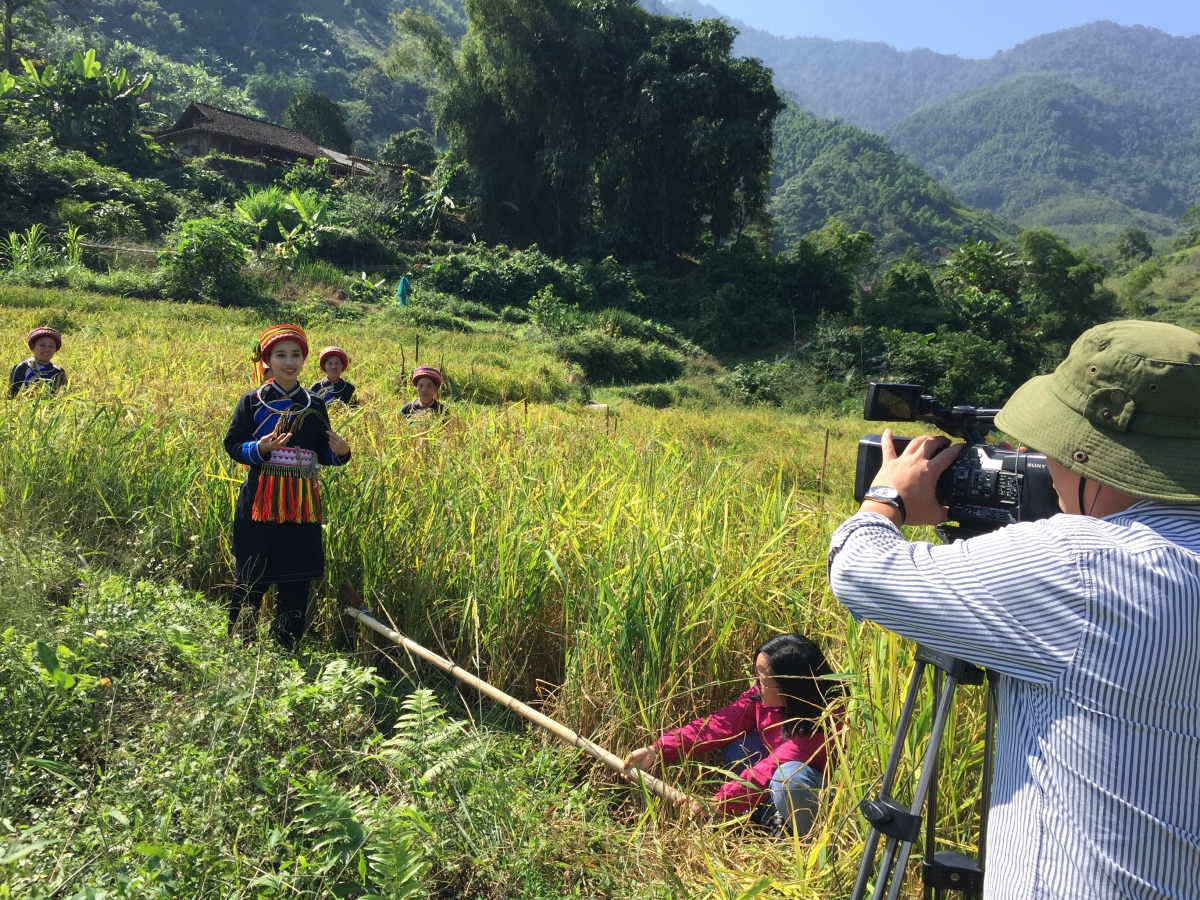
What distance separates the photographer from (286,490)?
2.97m

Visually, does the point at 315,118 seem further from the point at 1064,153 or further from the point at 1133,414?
the point at 1064,153

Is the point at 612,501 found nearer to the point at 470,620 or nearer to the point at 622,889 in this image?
the point at 470,620

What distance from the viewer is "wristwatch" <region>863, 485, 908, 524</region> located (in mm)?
1303

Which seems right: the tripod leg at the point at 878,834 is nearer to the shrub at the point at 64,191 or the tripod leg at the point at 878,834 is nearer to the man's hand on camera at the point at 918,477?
the man's hand on camera at the point at 918,477

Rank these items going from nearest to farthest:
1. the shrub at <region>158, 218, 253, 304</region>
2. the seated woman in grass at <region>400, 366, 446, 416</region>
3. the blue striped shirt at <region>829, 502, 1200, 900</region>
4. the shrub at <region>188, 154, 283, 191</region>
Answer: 1. the blue striped shirt at <region>829, 502, 1200, 900</region>
2. the seated woman in grass at <region>400, 366, 446, 416</region>
3. the shrub at <region>158, 218, 253, 304</region>
4. the shrub at <region>188, 154, 283, 191</region>

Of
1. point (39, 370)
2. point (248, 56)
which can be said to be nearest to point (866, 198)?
point (248, 56)

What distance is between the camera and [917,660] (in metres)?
1.40

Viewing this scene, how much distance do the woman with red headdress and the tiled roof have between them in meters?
33.0

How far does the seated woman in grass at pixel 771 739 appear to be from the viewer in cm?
212

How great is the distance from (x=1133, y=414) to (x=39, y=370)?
5.58 meters

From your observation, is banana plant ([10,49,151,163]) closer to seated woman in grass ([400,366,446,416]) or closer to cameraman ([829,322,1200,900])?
seated woman in grass ([400,366,446,416])

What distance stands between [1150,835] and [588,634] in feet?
5.62

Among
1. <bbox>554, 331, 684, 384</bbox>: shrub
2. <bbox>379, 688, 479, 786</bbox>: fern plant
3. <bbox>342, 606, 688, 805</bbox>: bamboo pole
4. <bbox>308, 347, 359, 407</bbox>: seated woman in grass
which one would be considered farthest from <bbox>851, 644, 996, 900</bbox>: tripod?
<bbox>554, 331, 684, 384</bbox>: shrub

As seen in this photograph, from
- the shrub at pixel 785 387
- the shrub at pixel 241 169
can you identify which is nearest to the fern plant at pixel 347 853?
the shrub at pixel 785 387
